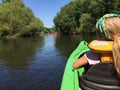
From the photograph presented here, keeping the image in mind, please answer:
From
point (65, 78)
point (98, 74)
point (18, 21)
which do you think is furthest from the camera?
point (18, 21)

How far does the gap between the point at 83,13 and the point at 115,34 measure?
58.2 meters

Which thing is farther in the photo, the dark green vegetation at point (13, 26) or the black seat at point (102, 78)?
the dark green vegetation at point (13, 26)

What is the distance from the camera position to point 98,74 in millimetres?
3020

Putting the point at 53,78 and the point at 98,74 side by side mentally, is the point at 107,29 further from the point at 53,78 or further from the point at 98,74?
the point at 53,78

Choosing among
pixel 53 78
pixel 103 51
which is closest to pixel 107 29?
pixel 103 51

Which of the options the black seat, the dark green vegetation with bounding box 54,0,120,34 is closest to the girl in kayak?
the black seat

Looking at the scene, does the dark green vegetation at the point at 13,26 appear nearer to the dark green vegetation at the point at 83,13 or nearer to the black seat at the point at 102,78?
the dark green vegetation at the point at 83,13

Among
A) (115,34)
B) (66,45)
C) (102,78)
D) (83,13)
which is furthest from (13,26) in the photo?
(115,34)

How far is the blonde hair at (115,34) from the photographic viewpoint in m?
2.57

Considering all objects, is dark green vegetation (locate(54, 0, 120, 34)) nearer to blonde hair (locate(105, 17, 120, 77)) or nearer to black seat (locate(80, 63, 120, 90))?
black seat (locate(80, 63, 120, 90))

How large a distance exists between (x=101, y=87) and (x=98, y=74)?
17 centimetres

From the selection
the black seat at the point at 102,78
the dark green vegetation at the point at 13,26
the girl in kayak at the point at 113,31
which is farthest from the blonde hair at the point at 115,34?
the dark green vegetation at the point at 13,26

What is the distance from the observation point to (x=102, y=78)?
3.00m

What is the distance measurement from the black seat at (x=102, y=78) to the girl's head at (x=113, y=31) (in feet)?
0.90
